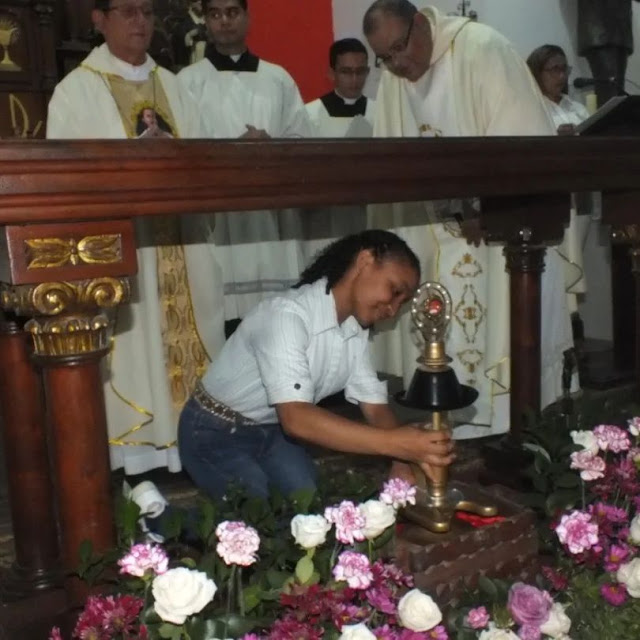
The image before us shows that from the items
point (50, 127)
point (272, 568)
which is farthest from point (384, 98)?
point (272, 568)

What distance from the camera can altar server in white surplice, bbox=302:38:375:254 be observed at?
5.60 metres

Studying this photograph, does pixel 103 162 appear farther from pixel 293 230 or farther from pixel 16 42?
pixel 16 42

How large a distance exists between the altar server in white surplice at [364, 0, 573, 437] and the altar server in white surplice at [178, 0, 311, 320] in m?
1.03

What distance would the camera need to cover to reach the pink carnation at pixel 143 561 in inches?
66.2

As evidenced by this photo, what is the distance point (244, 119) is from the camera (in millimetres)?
4855

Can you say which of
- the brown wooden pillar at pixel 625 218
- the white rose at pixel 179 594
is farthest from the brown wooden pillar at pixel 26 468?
the brown wooden pillar at pixel 625 218

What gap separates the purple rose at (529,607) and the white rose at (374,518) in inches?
11.1

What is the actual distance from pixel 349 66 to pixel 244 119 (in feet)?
3.77

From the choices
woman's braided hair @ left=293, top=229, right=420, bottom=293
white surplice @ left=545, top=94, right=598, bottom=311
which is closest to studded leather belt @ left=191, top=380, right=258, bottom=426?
woman's braided hair @ left=293, top=229, right=420, bottom=293

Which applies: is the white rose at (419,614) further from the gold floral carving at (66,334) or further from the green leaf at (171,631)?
the gold floral carving at (66,334)

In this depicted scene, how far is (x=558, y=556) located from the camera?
93.0 inches

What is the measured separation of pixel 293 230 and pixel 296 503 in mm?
3361

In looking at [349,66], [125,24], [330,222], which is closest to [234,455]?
[125,24]

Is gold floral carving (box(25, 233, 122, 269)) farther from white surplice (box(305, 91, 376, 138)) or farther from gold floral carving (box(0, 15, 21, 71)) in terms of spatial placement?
white surplice (box(305, 91, 376, 138))
